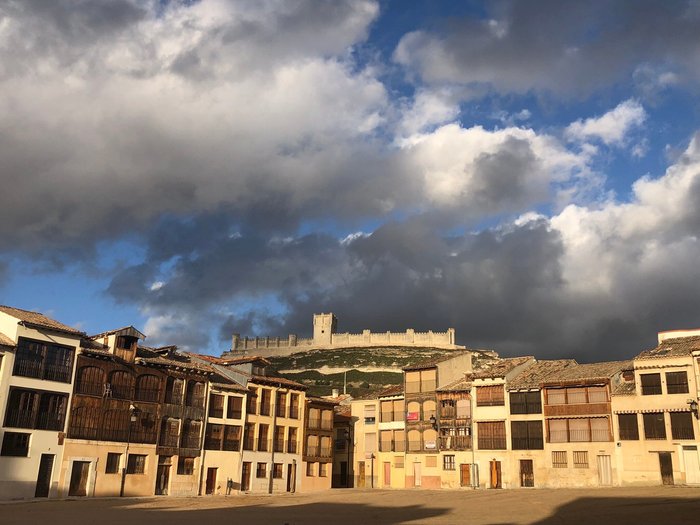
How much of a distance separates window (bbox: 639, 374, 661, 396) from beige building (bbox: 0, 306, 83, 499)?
4184 centimetres

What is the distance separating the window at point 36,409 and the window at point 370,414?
109ft

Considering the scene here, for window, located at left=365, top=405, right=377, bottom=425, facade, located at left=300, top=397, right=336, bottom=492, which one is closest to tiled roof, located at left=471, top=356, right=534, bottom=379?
window, located at left=365, top=405, right=377, bottom=425

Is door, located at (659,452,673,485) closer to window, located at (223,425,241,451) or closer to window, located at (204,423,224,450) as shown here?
window, located at (223,425,241,451)

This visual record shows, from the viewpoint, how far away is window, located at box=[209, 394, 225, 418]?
5944 centimetres

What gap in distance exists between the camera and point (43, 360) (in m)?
48.5

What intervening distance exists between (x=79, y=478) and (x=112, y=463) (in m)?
2.67

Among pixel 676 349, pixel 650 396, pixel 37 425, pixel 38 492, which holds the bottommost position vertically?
pixel 38 492

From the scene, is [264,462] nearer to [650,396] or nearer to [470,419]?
[470,419]

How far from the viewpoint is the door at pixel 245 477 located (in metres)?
60.1

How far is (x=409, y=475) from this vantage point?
67.0m

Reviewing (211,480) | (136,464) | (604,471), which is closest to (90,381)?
(136,464)

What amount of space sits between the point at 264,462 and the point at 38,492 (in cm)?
2033

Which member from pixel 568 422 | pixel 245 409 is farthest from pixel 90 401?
pixel 568 422

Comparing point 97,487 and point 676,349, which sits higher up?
point 676,349
